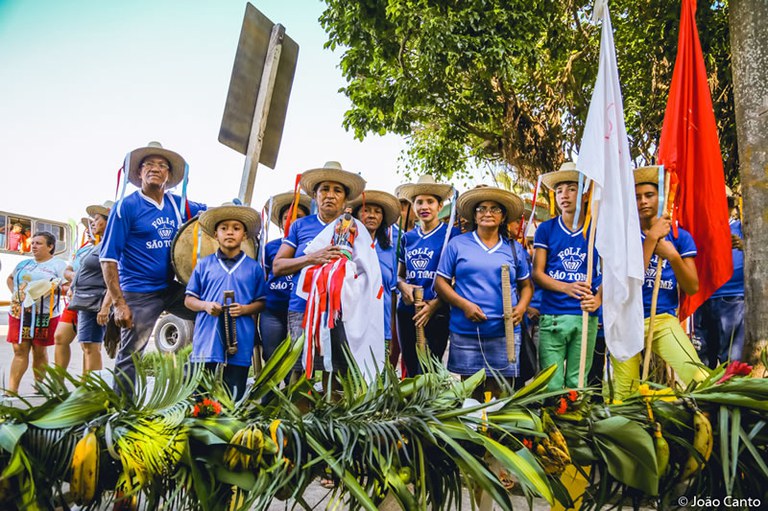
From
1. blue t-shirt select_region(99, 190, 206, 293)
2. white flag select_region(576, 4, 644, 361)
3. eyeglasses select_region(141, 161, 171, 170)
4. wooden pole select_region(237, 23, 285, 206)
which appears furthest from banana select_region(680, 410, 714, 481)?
eyeglasses select_region(141, 161, 171, 170)

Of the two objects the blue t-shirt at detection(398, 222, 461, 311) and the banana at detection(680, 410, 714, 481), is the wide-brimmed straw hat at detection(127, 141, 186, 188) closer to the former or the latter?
the blue t-shirt at detection(398, 222, 461, 311)

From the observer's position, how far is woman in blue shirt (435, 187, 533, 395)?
3904 millimetres

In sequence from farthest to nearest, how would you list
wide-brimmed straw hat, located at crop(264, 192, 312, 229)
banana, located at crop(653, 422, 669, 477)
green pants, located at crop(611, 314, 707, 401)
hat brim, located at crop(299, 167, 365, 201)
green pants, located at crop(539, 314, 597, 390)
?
wide-brimmed straw hat, located at crop(264, 192, 312, 229), hat brim, located at crop(299, 167, 365, 201), green pants, located at crop(539, 314, 597, 390), green pants, located at crop(611, 314, 707, 401), banana, located at crop(653, 422, 669, 477)

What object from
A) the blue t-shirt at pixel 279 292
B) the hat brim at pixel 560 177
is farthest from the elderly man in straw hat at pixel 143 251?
the hat brim at pixel 560 177

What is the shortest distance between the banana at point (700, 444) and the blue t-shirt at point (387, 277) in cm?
232

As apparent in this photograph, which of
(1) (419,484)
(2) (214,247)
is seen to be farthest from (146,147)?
(1) (419,484)

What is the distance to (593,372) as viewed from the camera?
4266 millimetres

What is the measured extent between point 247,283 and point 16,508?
Result: 8.03 feet

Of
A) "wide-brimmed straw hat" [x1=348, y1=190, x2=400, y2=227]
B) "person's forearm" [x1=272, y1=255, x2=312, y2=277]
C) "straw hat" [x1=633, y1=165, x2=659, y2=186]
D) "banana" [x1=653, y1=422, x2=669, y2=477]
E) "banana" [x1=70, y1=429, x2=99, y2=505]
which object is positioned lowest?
"banana" [x1=70, y1=429, x2=99, y2=505]

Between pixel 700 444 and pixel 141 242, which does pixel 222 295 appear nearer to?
pixel 141 242

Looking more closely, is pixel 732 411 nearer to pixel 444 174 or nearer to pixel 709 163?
pixel 709 163

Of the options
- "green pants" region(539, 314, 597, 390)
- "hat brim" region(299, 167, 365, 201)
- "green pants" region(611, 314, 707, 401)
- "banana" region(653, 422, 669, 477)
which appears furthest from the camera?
"hat brim" region(299, 167, 365, 201)

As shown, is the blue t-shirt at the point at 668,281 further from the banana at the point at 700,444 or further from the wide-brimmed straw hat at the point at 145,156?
the wide-brimmed straw hat at the point at 145,156

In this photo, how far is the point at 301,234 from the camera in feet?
13.4
